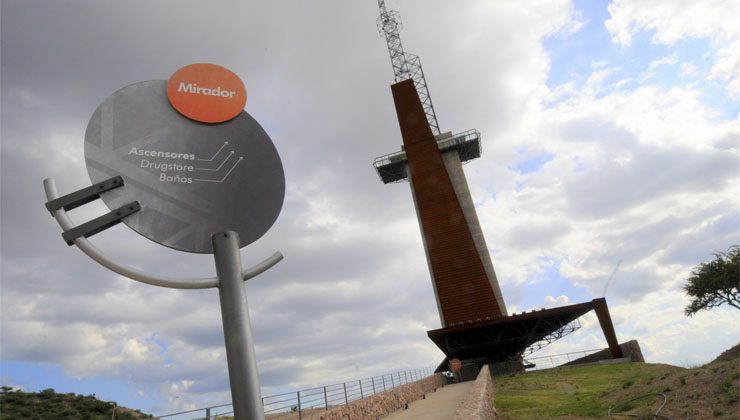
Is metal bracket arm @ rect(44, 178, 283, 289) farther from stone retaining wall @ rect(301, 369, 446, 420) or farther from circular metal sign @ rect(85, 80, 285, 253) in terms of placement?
stone retaining wall @ rect(301, 369, 446, 420)

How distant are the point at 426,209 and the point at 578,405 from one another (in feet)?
91.2

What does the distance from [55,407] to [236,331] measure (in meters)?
45.5

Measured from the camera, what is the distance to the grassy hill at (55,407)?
1411 inches

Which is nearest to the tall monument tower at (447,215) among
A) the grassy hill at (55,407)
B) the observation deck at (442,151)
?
the observation deck at (442,151)

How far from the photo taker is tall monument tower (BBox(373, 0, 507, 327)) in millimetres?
41875

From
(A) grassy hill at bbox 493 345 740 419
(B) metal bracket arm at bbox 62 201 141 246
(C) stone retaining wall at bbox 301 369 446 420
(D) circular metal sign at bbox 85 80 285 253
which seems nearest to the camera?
(B) metal bracket arm at bbox 62 201 141 246

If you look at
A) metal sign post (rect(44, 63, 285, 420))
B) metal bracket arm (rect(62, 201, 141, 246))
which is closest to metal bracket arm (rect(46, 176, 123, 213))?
metal sign post (rect(44, 63, 285, 420))

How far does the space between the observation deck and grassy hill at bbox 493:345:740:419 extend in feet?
92.7

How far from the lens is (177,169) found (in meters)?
5.51

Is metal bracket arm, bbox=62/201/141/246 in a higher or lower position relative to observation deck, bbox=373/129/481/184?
lower

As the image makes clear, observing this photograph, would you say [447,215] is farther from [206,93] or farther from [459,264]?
[206,93]

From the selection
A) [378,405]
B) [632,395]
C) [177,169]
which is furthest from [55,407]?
[177,169]

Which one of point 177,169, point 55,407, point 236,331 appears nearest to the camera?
point 236,331

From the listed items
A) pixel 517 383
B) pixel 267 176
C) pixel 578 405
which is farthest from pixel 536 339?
pixel 267 176
